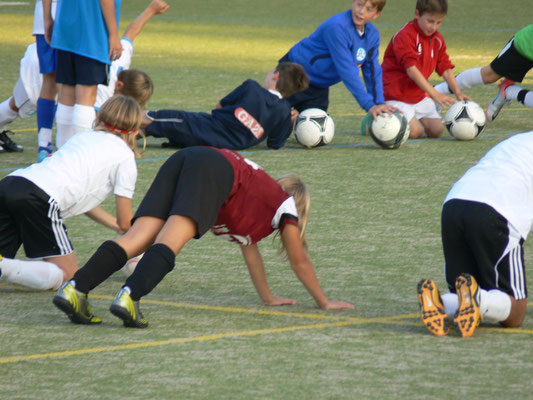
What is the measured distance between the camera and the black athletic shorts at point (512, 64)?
9.02 metres

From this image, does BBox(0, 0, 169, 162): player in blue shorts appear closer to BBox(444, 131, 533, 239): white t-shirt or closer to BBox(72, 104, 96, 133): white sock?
BBox(72, 104, 96, 133): white sock

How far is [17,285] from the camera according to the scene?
486 cm

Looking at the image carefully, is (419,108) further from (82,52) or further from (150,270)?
(150,270)

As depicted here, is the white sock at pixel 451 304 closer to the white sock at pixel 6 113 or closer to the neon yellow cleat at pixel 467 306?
the neon yellow cleat at pixel 467 306

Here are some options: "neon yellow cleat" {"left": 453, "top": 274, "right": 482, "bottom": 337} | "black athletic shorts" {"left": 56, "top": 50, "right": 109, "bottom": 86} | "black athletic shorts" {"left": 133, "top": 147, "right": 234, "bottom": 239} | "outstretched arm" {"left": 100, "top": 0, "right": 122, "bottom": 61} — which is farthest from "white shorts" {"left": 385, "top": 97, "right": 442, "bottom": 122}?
"neon yellow cleat" {"left": 453, "top": 274, "right": 482, "bottom": 337}

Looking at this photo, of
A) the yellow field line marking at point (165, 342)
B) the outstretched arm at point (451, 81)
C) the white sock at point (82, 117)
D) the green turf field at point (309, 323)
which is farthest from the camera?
the outstretched arm at point (451, 81)

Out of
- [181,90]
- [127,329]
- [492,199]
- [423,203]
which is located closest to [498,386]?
[492,199]

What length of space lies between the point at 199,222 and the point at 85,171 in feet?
2.61

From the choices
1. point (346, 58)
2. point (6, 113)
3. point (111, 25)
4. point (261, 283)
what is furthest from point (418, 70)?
point (261, 283)

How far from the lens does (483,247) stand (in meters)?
4.03

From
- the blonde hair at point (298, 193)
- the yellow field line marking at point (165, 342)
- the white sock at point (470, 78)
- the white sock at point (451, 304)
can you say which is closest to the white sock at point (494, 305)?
the white sock at point (451, 304)

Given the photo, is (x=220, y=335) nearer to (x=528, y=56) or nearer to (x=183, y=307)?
(x=183, y=307)

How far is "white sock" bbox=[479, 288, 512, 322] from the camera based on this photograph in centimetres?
397

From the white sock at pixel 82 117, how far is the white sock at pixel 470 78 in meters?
4.20
